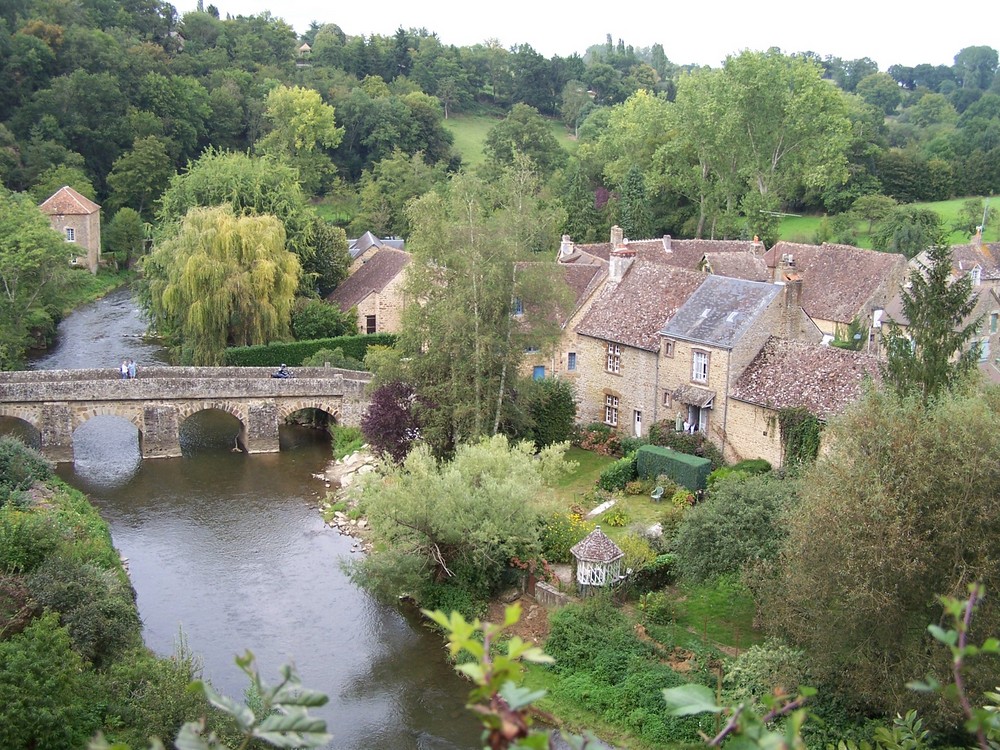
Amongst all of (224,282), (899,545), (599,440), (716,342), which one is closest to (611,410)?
(599,440)

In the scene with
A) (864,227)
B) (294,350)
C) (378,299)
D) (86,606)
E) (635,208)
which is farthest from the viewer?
(864,227)

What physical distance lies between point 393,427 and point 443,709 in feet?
37.6

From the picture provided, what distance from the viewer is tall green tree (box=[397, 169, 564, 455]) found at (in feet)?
95.5

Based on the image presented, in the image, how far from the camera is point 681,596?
2395cm

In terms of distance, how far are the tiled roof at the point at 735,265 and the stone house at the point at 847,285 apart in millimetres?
838

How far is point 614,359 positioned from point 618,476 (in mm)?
5633

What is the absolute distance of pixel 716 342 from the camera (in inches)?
1198

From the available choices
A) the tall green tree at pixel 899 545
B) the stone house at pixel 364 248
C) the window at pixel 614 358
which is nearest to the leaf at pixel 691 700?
the tall green tree at pixel 899 545

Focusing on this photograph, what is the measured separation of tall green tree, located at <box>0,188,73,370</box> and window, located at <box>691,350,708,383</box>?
90.8ft

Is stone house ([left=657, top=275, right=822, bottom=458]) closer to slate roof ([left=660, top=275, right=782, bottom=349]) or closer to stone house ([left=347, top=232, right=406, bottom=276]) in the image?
slate roof ([left=660, top=275, right=782, bottom=349])

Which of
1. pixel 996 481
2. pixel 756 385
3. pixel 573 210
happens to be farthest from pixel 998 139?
pixel 996 481

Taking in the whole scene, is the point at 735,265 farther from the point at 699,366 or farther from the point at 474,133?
the point at 474,133

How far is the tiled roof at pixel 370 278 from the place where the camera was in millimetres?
46219

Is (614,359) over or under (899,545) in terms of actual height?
under
